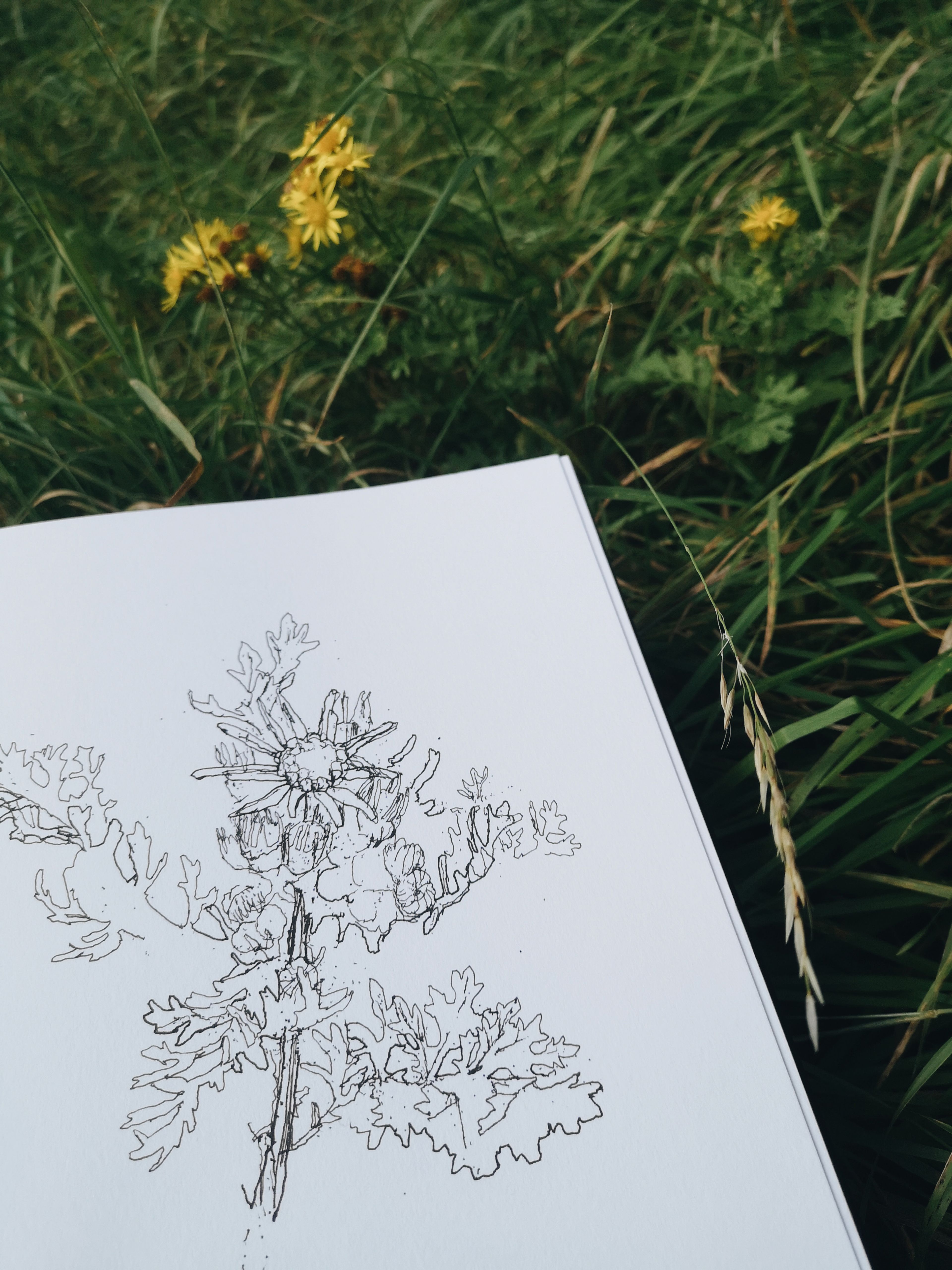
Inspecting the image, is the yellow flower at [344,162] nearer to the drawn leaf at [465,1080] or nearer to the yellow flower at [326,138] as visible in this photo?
the yellow flower at [326,138]

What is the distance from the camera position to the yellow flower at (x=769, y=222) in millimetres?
912

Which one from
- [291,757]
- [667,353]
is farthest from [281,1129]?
[667,353]

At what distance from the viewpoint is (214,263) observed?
98 cm

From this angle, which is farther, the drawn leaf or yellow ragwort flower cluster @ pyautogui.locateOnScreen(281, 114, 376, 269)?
yellow ragwort flower cluster @ pyautogui.locateOnScreen(281, 114, 376, 269)

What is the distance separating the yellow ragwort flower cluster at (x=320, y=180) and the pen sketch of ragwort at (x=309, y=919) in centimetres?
47

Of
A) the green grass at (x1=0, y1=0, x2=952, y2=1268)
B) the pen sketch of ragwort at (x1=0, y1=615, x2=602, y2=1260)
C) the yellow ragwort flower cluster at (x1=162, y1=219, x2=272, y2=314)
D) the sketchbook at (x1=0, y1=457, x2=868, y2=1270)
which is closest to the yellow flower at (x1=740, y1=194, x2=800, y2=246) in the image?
the green grass at (x1=0, y1=0, x2=952, y2=1268)

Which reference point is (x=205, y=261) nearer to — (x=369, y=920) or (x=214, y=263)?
(x=214, y=263)

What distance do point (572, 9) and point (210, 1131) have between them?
167cm

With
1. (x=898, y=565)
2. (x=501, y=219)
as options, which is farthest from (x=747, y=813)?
(x=501, y=219)

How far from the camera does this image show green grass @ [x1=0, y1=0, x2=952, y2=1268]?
0.76 meters

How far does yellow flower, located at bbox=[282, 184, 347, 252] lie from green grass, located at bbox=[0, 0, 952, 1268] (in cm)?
4

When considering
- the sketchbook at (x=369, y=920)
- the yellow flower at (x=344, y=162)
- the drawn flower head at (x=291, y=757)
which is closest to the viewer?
the sketchbook at (x=369, y=920)

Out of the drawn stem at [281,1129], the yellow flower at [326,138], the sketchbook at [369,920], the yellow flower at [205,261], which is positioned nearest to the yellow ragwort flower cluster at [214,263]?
the yellow flower at [205,261]

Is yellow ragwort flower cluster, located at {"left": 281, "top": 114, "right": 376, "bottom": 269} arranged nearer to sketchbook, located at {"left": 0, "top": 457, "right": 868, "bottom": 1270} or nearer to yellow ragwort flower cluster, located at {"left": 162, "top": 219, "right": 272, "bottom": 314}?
yellow ragwort flower cluster, located at {"left": 162, "top": 219, "right": 272, "bottom": 314}
